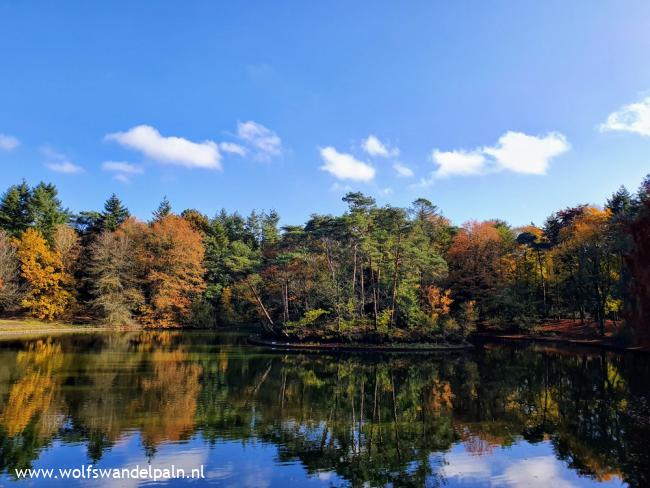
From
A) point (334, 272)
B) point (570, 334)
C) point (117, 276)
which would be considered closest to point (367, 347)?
point (334, 272)

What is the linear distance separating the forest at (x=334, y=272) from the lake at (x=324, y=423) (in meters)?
10.7

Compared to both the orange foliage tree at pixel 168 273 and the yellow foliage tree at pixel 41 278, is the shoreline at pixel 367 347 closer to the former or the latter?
the orange foliage tree at pixel 168 273

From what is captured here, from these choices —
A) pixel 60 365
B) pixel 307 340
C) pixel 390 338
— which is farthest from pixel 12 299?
pixel 390 338

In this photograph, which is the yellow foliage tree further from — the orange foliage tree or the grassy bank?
the orange foliage tree

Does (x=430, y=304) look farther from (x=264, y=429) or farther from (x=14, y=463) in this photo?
(x=14, y=463)

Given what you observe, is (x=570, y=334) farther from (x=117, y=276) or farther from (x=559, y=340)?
(x=117, y=276)

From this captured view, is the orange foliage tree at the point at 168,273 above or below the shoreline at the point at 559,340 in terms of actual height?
above

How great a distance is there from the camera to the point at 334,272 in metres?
34.3

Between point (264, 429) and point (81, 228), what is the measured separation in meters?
56.6

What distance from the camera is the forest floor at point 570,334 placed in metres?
33.9

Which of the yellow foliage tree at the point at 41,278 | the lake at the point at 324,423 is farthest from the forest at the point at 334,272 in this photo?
the lake at the point at 324,423

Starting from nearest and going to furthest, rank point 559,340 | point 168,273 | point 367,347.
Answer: point 367,347 → point 559,340 → point 168,273

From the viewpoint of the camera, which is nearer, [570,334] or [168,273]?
[570,334]

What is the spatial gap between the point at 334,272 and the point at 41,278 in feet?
108
